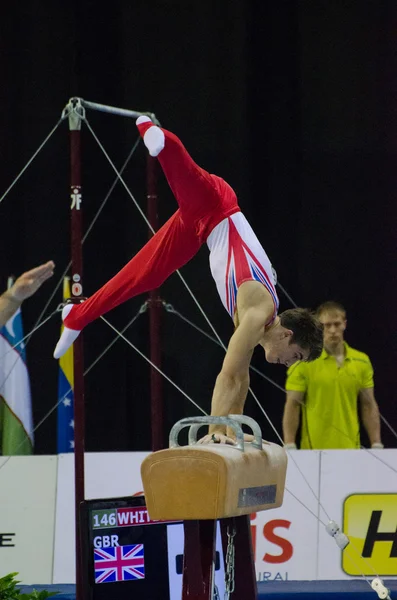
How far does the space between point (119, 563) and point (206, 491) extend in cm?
170

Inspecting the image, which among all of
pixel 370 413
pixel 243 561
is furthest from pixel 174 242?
pixel 370 413

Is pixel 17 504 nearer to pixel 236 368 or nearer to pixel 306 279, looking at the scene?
pixel 236 368

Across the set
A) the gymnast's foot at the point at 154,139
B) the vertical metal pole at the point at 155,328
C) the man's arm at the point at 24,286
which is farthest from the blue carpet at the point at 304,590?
the gymnast's foot at the point at 154,139

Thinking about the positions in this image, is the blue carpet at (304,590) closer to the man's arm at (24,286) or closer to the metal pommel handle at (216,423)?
the man's arm at (24,286)

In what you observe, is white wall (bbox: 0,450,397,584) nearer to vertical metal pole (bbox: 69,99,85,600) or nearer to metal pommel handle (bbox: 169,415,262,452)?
vertical metal pole (bbox: 69,99,85,600)

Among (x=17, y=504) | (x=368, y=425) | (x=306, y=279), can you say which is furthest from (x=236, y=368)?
(x=306, y=279)

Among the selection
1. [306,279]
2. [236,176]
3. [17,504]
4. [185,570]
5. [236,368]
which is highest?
[236,176]

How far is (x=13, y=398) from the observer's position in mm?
7090

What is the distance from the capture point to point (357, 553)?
19.8 ft

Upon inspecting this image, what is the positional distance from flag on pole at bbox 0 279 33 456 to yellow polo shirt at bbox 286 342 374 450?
194 cm

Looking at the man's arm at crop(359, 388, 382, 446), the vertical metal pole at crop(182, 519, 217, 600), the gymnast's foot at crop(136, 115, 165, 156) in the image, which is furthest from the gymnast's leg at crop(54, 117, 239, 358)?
the man's arm at crop(359, 388, 382, 446)

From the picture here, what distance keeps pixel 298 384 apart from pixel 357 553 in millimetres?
1287

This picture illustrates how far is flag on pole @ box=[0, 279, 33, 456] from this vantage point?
276 inches

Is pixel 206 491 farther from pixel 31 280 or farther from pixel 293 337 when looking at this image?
pixel 31 280
